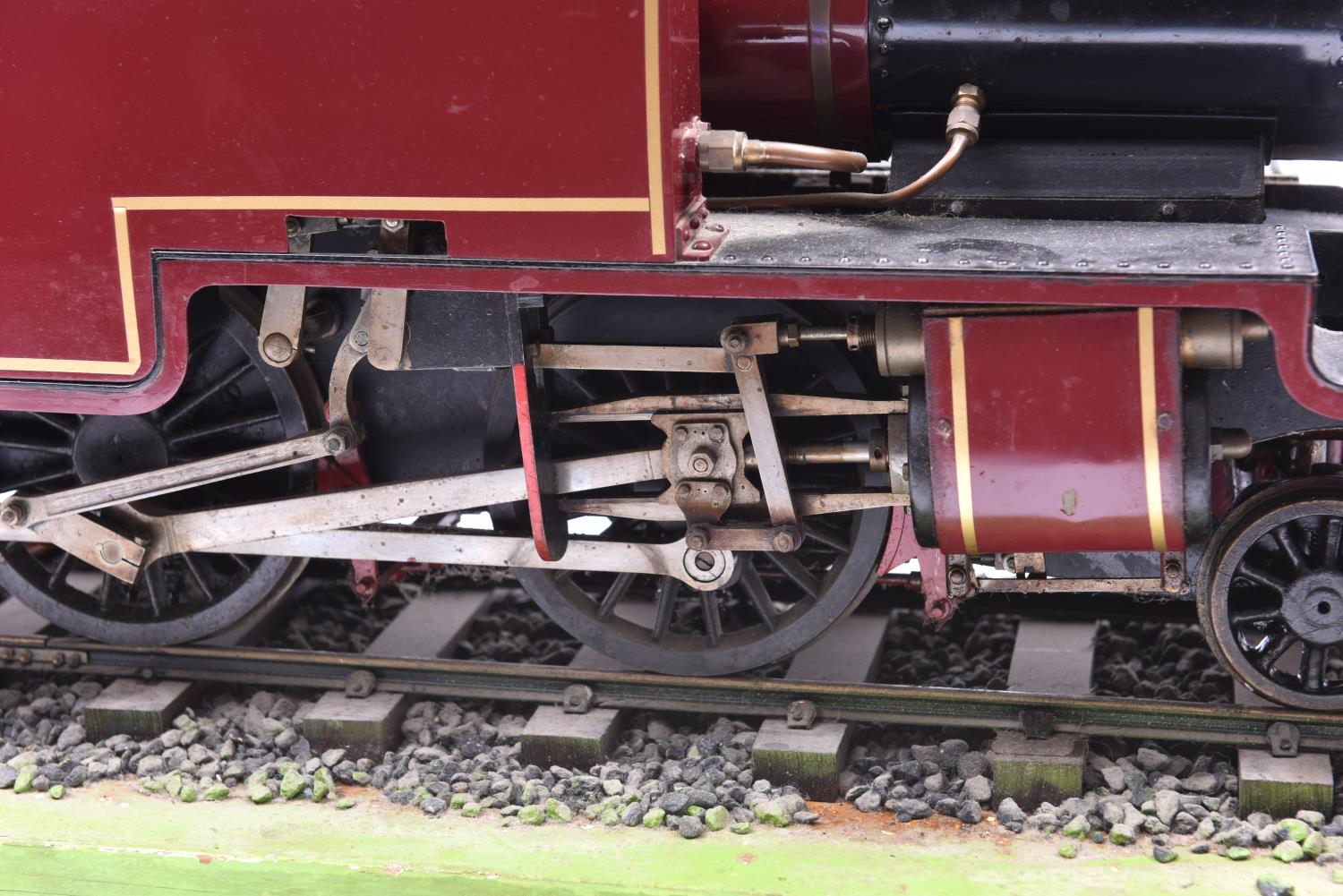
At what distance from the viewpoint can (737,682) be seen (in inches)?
158

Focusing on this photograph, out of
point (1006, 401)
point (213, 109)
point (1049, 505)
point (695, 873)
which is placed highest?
point (213, 109)

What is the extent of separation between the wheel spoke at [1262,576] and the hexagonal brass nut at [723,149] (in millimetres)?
1595

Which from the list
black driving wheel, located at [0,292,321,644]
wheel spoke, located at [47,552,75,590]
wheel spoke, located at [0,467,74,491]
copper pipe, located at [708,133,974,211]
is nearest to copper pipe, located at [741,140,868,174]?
copper pipe, located at [708,133,974,211]

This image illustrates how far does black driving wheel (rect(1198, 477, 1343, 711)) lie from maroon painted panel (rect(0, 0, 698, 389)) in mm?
1607

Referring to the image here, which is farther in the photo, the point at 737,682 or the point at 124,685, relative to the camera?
the point at 124,685

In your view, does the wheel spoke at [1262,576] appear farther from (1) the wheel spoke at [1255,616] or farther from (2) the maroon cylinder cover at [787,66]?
(2) the maroon cylinder cover at [787,66]

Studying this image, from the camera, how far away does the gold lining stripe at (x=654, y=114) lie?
117 inches

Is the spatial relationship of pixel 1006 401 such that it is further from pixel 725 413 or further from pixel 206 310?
pixel 206 310

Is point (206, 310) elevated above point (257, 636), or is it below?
above

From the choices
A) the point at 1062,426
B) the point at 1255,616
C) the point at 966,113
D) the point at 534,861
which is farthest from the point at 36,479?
the point at 1255,616

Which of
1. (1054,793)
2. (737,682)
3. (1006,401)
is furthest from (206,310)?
(1054,793)

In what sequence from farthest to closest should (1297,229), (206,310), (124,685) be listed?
(124,685), (206,310), (1297,229)

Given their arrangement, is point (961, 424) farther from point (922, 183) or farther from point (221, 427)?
point (221, 427)

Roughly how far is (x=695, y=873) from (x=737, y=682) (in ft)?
2.43
